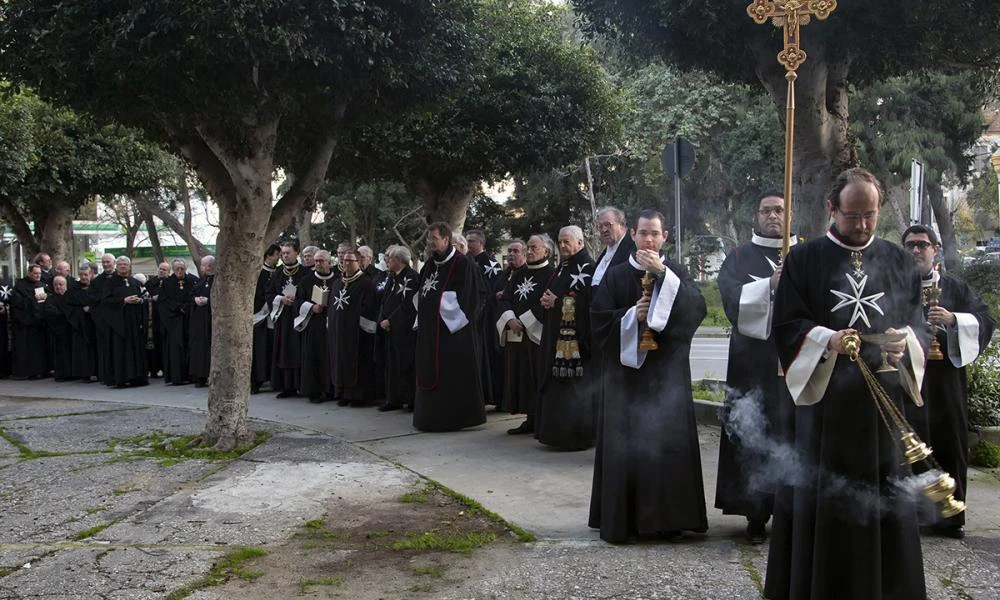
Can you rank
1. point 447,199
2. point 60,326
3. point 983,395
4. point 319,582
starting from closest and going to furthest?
point 319,582
point 983,395
point 60,326
point 447,199

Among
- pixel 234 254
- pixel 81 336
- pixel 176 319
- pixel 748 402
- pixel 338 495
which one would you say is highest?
pixel 234 254

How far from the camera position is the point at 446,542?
531cm

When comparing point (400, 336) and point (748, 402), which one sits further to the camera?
point (400, 336)

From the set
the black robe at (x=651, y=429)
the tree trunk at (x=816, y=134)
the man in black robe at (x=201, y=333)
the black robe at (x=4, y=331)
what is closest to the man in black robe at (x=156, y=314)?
the man in black robe at (x=201, y=333)

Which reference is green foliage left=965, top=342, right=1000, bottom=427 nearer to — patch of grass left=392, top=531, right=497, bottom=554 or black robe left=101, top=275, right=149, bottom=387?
patch of grass left=392, top=531, right=497, bottom=554

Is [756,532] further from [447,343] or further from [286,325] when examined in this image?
[286,325]

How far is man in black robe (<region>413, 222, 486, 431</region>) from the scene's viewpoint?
8.91 meters

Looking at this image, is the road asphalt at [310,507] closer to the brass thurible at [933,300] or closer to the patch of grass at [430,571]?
the patch of grass at [430,571]

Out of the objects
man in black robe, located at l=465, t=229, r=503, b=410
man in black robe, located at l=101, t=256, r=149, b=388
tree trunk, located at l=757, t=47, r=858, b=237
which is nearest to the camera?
tree trunk, located at l=757, t=47, r=858, b=237

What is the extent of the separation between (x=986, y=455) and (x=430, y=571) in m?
4.50

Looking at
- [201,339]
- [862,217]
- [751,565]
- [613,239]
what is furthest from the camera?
[201,339]

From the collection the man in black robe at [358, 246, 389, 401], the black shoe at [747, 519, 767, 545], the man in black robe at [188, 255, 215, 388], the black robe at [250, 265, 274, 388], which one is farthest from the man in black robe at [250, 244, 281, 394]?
the black shoe at [747, 519, 767, 545]

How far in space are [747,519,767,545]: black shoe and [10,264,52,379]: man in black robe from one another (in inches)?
491

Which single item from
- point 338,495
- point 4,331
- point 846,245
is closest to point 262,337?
point 4,331
